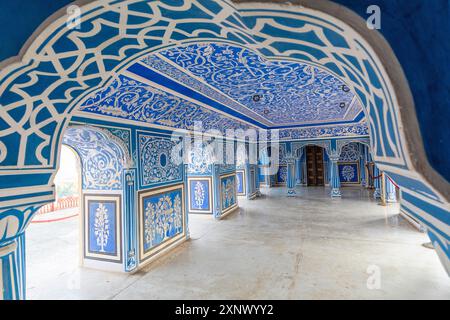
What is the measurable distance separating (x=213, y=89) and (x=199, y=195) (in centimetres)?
325

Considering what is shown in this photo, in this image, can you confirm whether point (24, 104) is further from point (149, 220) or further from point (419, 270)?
point (419, 270)

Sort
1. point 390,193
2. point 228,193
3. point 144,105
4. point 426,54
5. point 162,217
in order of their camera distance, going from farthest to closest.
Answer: point 390,193 < point 228,193 < point 162,217 < point 144,105 < point 426,54

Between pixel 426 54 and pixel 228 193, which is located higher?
pixel 426 54

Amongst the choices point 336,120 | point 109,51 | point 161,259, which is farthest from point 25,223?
point 336,120

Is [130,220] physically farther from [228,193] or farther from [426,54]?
[228,193]

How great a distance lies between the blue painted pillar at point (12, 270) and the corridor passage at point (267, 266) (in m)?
1.32

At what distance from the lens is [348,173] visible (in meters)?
11.3

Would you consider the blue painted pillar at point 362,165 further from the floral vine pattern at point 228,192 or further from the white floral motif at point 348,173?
the floral vine pattern at point 228,192

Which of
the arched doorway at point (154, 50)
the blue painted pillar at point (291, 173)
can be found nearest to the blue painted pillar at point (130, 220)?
the arched doorway at point (154, 50)

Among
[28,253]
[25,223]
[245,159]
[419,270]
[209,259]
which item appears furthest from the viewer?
[245,159]

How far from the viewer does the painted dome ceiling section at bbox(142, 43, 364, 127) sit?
2.35m

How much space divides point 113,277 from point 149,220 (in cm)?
81

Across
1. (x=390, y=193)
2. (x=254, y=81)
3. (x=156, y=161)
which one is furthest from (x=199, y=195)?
(x=390, y=193)

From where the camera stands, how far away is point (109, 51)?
1.27 meters
